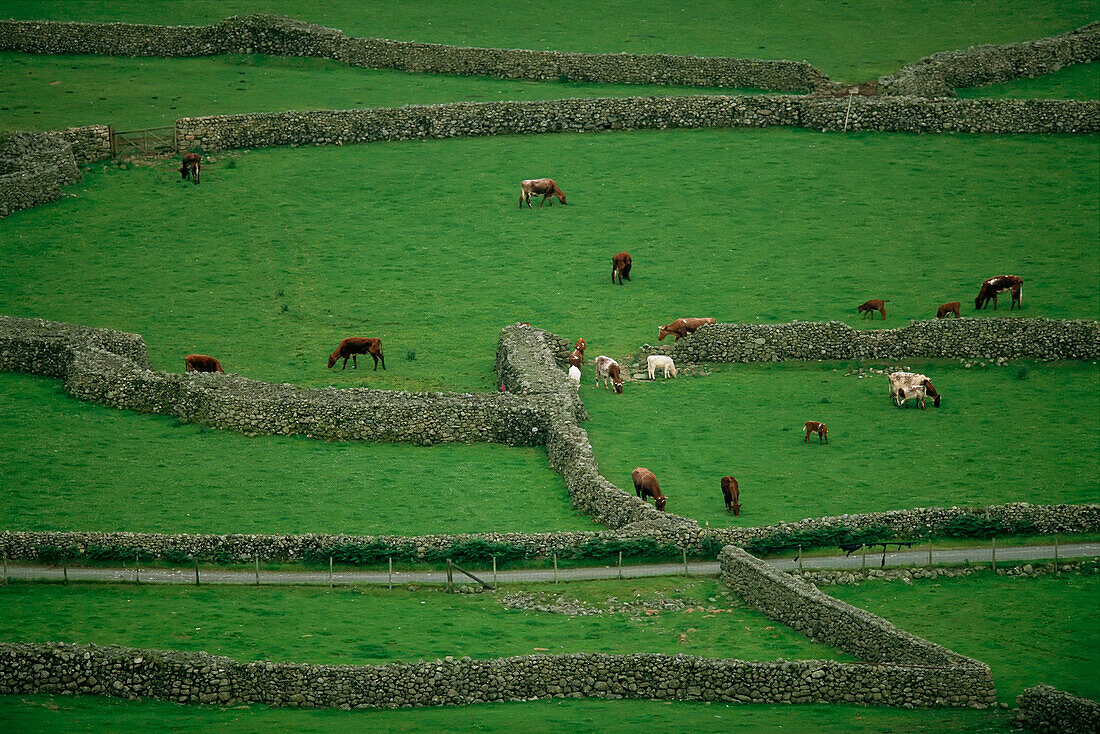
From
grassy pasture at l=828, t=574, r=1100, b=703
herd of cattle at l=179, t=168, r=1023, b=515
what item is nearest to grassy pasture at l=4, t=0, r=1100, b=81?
herd of cattle at l=179, t=168, r=1023, b=515

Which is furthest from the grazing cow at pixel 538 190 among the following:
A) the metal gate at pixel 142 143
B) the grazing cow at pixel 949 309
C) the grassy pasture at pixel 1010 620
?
the grassy pasture at pixel 1010 620

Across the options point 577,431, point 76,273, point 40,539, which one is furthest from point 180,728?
point 76,273

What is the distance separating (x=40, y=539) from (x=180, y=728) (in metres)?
9.66

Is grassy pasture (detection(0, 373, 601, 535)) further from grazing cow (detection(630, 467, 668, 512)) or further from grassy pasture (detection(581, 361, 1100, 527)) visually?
grassy pasture (detection(581, 361, 1100, 527))

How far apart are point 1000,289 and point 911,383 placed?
822 cm

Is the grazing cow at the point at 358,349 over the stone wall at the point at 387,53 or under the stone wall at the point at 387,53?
under

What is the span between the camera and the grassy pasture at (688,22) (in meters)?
82.8

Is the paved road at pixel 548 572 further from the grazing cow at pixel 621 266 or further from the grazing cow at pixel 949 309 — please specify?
the grazing cow at pixel 621 266

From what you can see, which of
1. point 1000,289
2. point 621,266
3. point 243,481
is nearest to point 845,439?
point 1000,289

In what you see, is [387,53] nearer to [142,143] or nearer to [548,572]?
[142,143]

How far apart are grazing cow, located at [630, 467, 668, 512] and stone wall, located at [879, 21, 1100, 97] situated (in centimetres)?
3535

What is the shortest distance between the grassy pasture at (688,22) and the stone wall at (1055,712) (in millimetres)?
49967

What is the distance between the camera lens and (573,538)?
43125 millimetres

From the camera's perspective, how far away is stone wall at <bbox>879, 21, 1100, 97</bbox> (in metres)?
76.9
